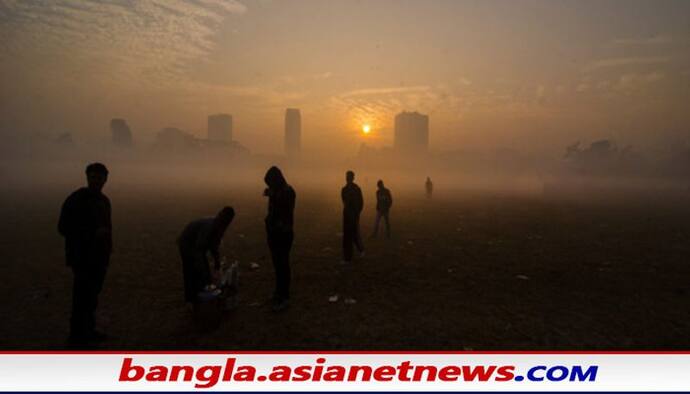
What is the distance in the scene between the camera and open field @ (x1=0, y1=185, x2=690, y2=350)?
16.5 ft

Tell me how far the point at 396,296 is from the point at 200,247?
12.4ft

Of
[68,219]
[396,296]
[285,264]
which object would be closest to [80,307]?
[68,219]

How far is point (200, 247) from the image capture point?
5.06m

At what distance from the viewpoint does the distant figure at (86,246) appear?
4.52 metres

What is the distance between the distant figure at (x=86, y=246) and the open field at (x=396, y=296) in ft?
1.33

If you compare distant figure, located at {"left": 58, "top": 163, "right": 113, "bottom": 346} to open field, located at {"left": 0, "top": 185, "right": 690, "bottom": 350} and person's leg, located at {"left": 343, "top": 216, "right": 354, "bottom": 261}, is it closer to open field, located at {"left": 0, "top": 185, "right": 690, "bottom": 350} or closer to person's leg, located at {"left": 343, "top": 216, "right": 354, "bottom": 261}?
open field, located at {"left": 0, "top": 185, "right": 690, "bottom": 350}

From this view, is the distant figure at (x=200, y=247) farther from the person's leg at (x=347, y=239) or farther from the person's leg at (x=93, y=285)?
the person's leg at (x=347, y=239)

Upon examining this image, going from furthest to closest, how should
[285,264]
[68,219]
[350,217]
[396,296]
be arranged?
1. [350,217]
2. [396,296]
3. [285,264]
4. [68,219]

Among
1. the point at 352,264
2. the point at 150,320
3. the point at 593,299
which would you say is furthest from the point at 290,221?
the point at 593,299

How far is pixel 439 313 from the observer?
5.98 m

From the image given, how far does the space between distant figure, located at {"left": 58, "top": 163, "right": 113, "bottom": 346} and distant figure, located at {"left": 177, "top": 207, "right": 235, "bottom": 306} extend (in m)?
1.02

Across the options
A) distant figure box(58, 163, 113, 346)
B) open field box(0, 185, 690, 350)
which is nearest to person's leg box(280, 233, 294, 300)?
open field box(0, 185, 690, 350)

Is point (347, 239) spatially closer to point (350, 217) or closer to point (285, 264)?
point (350, 217)

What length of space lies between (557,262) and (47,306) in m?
11.9
